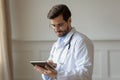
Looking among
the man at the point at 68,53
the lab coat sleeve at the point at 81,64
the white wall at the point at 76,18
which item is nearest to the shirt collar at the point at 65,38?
the man at the point at 68,53

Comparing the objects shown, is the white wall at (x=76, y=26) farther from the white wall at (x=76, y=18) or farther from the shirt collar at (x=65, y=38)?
the shirt collar at (x=65, y=38)

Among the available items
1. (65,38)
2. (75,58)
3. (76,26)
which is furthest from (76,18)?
(75,58)

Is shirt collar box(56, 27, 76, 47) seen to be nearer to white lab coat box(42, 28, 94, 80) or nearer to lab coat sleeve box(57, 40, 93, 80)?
white lab coat box(42, 28, 94, 80)

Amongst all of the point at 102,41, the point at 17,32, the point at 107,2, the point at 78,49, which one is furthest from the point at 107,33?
the point at 78,49

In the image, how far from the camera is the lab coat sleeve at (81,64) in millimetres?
1929

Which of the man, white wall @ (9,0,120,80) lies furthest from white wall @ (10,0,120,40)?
the man

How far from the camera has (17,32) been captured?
14.2ft

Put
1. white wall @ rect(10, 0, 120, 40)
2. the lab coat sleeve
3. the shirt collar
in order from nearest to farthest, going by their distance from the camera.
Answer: the lab coat sleeve < the shirt collar < white wall @ rect(10, 0, 120, 40)

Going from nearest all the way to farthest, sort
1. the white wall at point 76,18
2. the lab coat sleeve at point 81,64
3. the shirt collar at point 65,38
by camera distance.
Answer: the lab coat sleeve at point 81,64
the shirt collar at point 65,38
the white wall at point 76,18

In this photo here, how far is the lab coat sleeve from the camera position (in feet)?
6.33

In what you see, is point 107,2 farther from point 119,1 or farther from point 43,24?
point 43,24

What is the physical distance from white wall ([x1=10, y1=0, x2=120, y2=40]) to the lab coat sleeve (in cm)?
222

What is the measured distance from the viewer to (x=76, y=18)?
13.9 feet

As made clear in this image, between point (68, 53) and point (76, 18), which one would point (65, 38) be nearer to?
point (68, 53)
